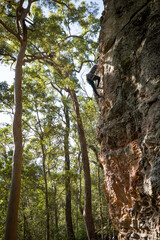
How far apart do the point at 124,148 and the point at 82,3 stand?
1058cm

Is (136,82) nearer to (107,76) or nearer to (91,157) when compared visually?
(107,76)

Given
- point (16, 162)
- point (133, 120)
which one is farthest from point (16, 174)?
point (133, 120)

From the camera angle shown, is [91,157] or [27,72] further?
[91,157]

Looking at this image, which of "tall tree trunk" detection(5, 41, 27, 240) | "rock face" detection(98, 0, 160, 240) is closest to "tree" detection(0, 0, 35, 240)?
"tall tree trunk" detection(5, 41, 27, 240)

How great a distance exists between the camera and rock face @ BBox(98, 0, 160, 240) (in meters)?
3.04

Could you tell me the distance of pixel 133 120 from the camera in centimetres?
380

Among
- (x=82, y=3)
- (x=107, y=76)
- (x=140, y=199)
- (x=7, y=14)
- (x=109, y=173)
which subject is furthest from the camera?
(x=82, y=3)

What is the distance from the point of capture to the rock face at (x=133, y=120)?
3041 millimetres

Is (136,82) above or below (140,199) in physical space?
above

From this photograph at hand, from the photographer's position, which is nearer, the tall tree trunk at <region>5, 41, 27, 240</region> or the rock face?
the rock face

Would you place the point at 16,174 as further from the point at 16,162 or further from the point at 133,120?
the point at 133,120

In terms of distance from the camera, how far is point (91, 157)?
2038 centimetres

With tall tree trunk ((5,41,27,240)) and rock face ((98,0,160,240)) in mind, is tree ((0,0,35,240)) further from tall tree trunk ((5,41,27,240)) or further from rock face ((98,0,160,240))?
rock face ((98,0,160,240))

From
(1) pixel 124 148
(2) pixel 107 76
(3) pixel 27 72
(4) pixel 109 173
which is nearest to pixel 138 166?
(1) pixel 124 148
